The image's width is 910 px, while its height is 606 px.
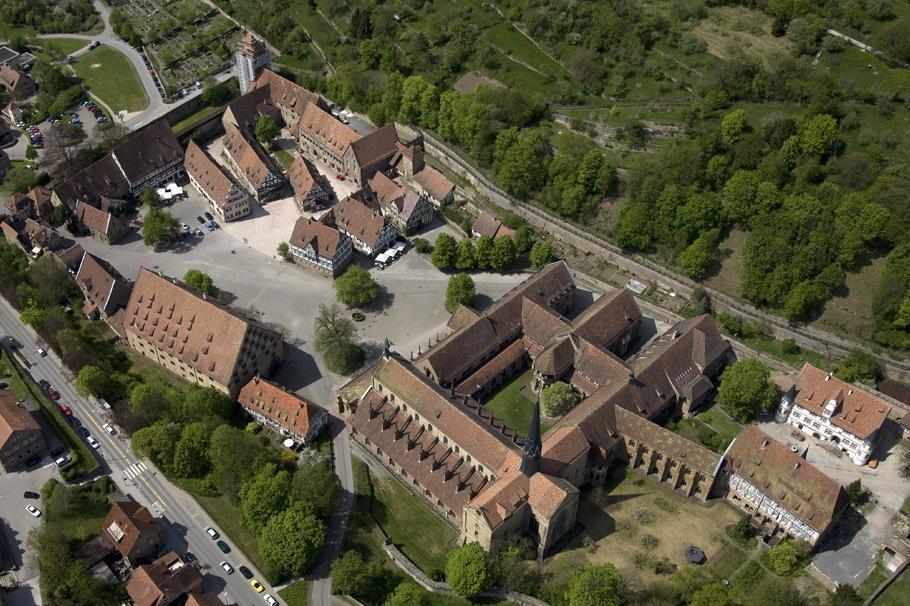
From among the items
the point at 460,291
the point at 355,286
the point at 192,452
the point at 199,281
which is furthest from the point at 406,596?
the point at 199,281

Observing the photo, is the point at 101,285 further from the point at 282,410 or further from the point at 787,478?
the point at 787,478

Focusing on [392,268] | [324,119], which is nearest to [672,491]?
[392,268]

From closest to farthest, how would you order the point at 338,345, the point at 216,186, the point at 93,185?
the point at 338,345 < the point at 216,186 < the point at 93,185

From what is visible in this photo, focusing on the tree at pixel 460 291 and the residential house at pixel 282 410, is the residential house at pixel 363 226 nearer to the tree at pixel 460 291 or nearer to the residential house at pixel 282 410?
the tree at pixel 460 291

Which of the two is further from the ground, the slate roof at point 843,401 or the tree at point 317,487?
the slate roof at point 843,401

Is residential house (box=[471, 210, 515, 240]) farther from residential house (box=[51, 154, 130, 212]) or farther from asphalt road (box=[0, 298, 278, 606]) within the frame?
residential house (box=[51, 154, 130, 212])

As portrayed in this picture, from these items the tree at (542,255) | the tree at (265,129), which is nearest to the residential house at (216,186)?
the tree at (265,129)
